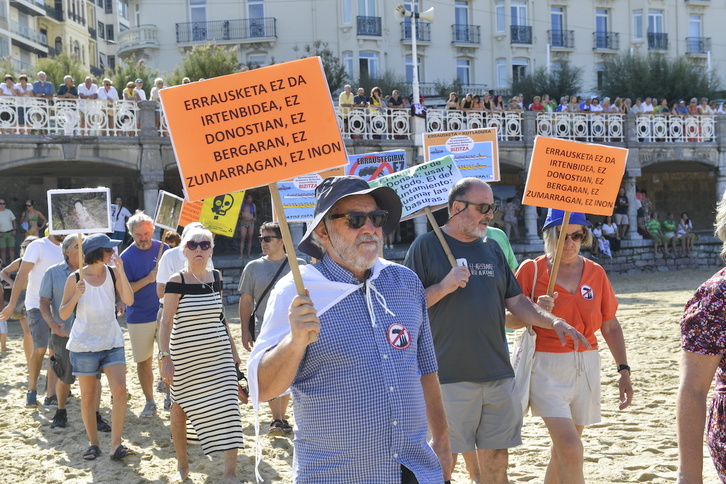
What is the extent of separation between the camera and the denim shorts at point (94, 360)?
6.40 meters

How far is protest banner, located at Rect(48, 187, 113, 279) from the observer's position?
24.0 ft

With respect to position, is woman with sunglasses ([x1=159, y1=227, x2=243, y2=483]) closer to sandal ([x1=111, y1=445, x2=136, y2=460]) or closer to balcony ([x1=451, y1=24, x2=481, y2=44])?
sandal ([x1=111, y1=445, x2=136, y2=460])

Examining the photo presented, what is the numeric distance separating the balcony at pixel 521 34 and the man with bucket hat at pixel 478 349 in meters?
Answer: 38.6

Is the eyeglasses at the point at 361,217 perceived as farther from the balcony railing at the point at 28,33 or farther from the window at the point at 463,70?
the balcony railing at the point at 28,33

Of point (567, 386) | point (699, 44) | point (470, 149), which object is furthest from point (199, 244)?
point (699, 44)

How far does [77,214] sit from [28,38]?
50542 mm

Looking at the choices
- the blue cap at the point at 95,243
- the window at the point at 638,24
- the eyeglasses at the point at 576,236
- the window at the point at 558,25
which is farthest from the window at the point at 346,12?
the eyeglasses at the point at 576,236

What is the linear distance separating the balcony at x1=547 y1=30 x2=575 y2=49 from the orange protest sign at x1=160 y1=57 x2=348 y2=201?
41262 millimetres

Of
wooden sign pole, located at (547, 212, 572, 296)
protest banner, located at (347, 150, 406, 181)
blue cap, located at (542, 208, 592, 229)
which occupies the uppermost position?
protest banner, located at (347, 150, 406, 181)

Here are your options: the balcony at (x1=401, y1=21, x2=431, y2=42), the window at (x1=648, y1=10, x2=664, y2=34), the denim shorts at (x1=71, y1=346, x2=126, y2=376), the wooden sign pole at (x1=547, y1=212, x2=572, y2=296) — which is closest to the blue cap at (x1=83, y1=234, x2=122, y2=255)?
the denim shorts at (x1=71, y1=346, x2=126, y2=376)

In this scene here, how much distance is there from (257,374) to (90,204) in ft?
17.1

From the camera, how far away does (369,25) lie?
38.8m

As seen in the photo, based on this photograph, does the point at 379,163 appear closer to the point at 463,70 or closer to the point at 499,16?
the point at 463,70

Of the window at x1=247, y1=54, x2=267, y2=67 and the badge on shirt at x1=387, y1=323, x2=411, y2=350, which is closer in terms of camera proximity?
the badge on shirt at x1=387, y1=323, x2=411, y2=350
